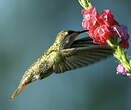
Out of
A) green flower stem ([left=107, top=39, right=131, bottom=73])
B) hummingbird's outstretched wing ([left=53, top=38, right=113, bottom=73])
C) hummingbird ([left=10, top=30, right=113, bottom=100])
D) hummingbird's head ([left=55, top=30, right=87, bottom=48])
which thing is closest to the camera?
green flower stem ([left=107, top=39, right=131, bottom=73])

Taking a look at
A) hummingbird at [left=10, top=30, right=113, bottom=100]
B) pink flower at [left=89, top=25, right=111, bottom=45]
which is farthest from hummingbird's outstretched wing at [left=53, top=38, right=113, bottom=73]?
pink flower at [left=89, top=25, right=111, bottom=45]

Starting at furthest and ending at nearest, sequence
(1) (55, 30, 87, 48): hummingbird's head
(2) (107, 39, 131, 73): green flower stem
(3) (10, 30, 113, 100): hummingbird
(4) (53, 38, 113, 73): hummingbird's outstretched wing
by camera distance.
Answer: (1) (55, 30, 87, 48): hummingbird's head
(3) (10, 30, 113, 100): hummingbird
(4) (53, 38, 113, 73): hummingbird's outstretched wing
(2) (107, 39, 131, 73): green flower stem

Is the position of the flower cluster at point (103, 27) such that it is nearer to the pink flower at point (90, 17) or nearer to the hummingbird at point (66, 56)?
the pink flower at point (90, 17)

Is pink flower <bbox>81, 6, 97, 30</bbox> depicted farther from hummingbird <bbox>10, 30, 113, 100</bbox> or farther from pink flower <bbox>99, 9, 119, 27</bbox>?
hummingbird <bbox>10, 30, 113, 100</bbox>

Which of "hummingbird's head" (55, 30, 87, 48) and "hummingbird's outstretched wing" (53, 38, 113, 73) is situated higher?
"hummingbird's head" (55, 30, 87, 48)

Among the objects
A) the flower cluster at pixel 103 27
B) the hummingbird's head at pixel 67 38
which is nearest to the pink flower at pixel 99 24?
the flower cluster at pixel 103 27

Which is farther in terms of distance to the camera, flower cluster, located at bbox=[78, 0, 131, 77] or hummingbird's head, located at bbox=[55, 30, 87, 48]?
hummingbird's head, located at bbox=[55, 30, 87, 48]

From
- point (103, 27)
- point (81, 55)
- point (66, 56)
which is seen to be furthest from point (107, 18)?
point (66, 56)

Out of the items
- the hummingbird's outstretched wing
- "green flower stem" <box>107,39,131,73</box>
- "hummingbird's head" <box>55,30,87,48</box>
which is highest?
"hummingbird's head" <box>55,30,87,48</box>
